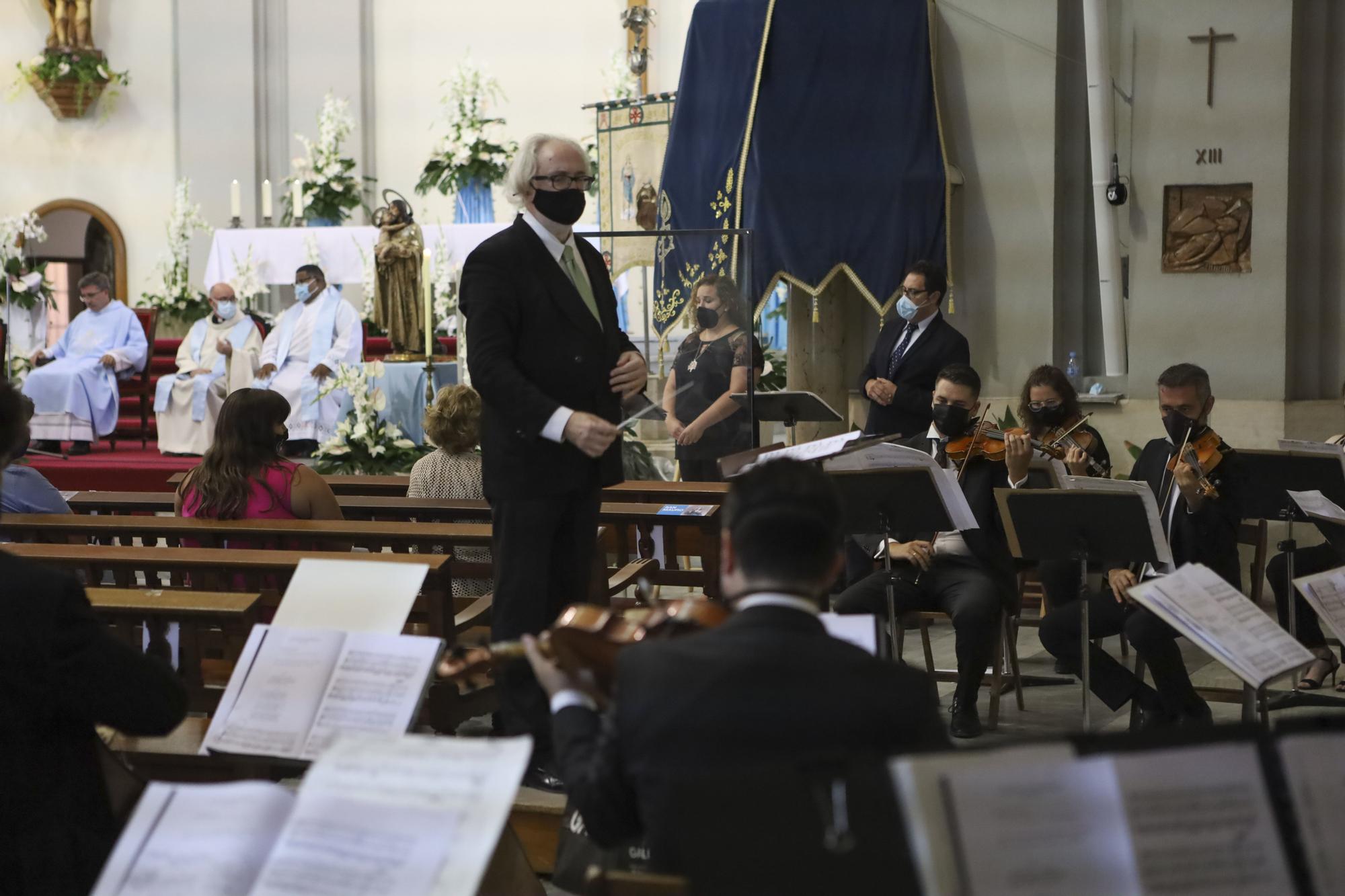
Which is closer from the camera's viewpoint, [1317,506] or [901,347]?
[1317,506]

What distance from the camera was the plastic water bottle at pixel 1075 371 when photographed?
7676 mm

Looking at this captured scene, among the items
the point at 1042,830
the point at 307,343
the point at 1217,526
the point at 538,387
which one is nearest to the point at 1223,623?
the point at 1217,526

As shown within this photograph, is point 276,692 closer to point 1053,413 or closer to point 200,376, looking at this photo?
point 1053,413

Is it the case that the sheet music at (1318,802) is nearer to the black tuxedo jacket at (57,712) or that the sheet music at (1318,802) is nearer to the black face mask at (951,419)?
the black tuxedo jacket at (57,712)

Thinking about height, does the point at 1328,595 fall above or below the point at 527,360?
below

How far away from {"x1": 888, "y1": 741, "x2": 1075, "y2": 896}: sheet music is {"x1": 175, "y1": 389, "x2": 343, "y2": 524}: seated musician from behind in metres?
3.19

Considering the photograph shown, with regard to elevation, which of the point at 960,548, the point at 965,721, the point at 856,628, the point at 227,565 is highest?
the point at 856,628

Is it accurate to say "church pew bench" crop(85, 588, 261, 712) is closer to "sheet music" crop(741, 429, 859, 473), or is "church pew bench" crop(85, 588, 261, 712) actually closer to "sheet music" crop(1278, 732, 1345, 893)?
"sheet music" crop(741, 429, 859, 473)

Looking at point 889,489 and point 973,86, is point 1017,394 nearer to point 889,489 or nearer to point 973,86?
point 973,86

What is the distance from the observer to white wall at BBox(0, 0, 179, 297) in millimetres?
13805

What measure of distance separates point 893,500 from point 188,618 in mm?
2026

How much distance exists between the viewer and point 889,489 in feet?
14.2

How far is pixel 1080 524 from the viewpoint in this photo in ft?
13.6

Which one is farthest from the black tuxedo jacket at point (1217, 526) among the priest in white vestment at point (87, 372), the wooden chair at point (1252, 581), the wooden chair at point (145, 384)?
the wooden chair at point (145, 384)
